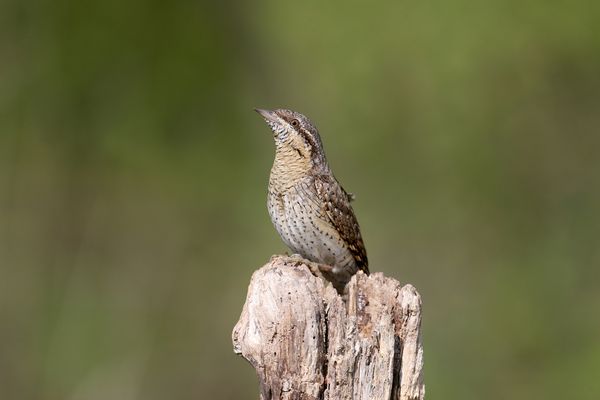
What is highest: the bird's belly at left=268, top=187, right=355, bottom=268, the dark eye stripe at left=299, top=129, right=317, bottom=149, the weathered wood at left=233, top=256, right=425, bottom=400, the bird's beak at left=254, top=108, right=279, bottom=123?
the bird's beak at left=254, top=108, right=279, bottom=123

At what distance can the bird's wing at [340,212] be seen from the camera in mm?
4422

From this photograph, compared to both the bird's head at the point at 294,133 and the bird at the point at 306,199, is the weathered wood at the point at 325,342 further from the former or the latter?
the bird's head at the point at 294,133

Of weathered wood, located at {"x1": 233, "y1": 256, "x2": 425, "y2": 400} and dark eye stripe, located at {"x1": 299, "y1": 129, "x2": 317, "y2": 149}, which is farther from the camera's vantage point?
dark eye stripe, located at {"x1": 299, "y1": 129, "x2": 317, "y2": 149}

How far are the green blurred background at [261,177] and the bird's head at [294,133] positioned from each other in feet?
10.2

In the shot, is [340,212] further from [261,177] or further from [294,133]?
[261,177]

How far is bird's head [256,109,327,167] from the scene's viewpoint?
4.40 meters

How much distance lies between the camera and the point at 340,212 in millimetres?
4480

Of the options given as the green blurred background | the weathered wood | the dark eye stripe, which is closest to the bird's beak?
the dark eye stripe

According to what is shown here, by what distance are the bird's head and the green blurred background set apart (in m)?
3.10

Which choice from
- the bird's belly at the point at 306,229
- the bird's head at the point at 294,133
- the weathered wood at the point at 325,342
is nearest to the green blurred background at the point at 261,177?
the bird's belly at the point at 306,229

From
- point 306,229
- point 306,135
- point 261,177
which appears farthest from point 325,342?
point 261,177

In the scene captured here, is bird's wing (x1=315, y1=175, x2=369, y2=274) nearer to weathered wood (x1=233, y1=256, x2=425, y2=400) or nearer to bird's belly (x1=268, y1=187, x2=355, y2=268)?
bird's belly (x1=268, y1=187, x2=355, y2=268)
